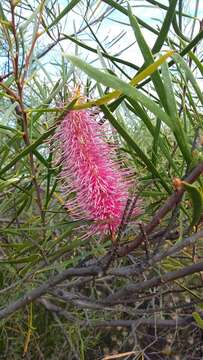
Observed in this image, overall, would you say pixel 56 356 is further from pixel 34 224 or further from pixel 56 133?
pixel 56 133

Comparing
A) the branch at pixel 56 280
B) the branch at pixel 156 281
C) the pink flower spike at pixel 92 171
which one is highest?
the pink flower spike at pixel 92 171

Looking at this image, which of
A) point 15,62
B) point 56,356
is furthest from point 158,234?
point 56,356

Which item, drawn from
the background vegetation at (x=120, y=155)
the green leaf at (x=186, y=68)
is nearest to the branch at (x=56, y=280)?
the background vegetation at (x=120, y=155)

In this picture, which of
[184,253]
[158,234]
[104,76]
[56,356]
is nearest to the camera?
[104,76]

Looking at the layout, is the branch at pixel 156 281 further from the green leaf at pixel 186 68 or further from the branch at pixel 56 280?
the green leaf at pixel 186 68

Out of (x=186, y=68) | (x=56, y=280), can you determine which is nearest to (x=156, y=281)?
(x=56, y=280)

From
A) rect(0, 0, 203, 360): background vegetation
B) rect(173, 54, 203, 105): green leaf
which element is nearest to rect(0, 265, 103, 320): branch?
rect(0, 0, 203, 360): background vegetation

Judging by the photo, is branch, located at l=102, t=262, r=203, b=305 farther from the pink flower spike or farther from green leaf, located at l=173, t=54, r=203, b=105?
green leaf, located at l=173, t=54, r=203, b=105

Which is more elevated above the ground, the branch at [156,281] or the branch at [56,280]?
the branch at [56,280]
